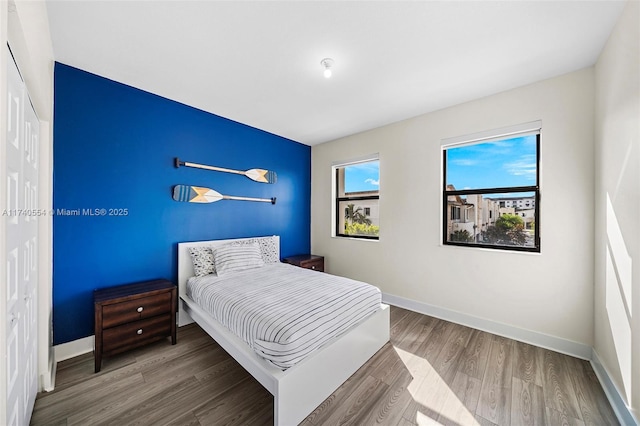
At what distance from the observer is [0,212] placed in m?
0.78

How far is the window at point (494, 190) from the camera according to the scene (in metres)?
2.51

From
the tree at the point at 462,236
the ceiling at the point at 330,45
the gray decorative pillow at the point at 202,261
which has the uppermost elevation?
the ceiling at the point at 330,45

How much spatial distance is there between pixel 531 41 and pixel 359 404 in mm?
2896

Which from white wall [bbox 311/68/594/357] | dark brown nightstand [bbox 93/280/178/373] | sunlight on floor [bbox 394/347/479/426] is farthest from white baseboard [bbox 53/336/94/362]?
white wall [bbox 311/68/594/357]

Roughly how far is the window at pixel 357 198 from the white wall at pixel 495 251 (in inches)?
8.5

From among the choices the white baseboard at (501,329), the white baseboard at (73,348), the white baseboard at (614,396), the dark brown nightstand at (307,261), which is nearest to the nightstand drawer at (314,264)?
the dark brown nightstand at (307,261)

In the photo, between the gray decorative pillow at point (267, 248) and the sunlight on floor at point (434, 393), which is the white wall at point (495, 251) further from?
the gray decorative pillow at point (267, 248)

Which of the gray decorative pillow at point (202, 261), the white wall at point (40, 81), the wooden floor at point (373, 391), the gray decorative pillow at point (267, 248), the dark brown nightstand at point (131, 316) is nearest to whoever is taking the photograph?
the white wall at point (40, 81)

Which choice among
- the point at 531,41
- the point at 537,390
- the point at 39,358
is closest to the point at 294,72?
the point at 531,41

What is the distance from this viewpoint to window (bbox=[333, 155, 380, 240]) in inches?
151

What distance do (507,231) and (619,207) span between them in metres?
1.02

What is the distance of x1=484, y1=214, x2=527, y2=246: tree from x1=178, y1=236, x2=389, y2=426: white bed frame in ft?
4.79

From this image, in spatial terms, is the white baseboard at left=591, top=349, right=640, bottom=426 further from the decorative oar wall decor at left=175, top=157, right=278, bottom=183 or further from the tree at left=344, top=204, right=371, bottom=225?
the decorative oar wall decor at left=175, top=157, right=278, bottom=183

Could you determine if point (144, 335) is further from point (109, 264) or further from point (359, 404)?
point (359, 404)
